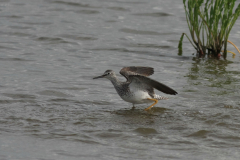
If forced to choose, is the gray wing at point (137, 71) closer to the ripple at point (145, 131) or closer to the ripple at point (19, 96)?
the ripple at point (145, 131)

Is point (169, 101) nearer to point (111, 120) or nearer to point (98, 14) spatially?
point (111, 120)

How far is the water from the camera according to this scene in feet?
19.0

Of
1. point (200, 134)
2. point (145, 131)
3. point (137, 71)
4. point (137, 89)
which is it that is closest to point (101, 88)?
point (137, 71)

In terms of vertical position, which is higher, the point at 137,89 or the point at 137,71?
the point at 137,71

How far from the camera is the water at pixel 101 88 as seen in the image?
580 centimetres

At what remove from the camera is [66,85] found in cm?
887

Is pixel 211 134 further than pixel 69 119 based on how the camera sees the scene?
No

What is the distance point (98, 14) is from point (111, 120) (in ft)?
28.7

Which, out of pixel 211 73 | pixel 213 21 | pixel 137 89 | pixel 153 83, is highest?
pixel 213 21

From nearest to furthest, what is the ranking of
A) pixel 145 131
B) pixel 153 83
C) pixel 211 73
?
pixel 145 131, pixel 153 83, pixel 211 73

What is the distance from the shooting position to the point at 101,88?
8.86 m

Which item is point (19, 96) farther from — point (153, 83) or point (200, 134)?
point (200, 134)

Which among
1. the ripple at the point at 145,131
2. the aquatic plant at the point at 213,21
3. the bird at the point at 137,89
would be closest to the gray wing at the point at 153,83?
the bird at the point at 137,89

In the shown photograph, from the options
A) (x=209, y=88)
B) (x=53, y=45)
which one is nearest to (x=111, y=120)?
(x=209, y=88)
